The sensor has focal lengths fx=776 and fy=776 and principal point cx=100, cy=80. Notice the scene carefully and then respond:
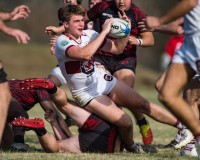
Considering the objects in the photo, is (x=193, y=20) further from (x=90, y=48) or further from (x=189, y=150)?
(x=189, y=150)

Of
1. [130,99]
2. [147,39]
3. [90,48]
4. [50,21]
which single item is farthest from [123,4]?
[50,21]

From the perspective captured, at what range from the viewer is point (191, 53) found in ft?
23.2

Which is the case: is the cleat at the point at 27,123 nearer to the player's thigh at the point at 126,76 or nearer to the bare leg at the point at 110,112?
the bare leg at the point at 110,112

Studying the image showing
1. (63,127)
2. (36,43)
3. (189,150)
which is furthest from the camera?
(36,43)

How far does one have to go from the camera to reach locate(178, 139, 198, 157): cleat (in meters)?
8.51

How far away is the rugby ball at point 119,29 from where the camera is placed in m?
8.56

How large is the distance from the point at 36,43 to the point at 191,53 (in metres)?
23.2

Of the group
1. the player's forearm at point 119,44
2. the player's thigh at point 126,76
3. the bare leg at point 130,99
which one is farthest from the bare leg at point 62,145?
the player's thigh at point 126,76

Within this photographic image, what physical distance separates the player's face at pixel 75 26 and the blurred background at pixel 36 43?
563 inches

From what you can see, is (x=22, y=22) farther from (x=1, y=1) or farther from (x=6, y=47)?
(x=1, y=1)

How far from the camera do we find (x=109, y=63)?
32.9 feet

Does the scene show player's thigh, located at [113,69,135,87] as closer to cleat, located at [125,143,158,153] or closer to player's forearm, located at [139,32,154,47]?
player's forearm, located at [139,32,154,47]

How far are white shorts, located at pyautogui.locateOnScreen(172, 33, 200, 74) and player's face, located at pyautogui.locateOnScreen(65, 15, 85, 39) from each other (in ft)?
5.48

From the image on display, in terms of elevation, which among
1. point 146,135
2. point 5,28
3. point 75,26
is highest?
point 5,28
